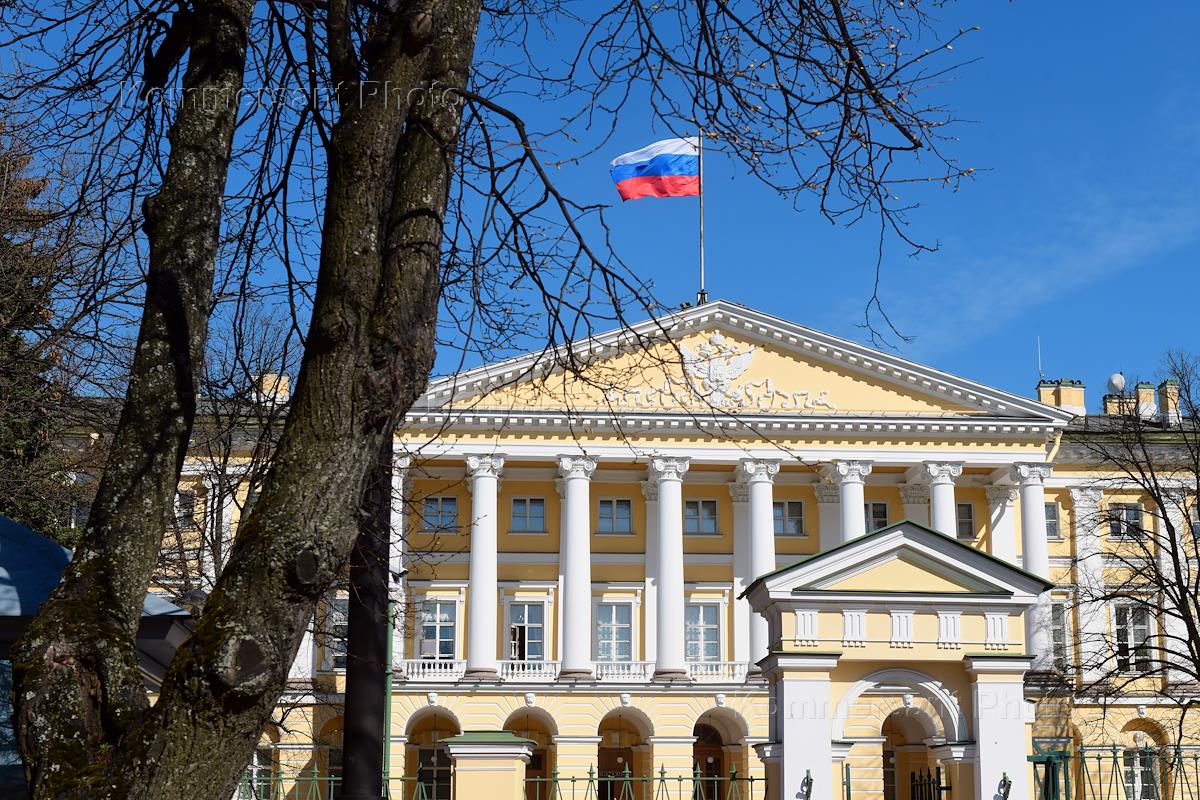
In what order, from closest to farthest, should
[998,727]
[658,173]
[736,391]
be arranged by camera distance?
[998,727] < [658,173] < [736,391]

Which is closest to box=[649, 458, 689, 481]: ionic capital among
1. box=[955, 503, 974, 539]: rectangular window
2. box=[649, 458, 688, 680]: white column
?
box=[649, 458, 688, 680]: white column

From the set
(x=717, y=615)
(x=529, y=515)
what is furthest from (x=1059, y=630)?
(x=529, y=515)

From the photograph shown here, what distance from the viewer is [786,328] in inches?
1889

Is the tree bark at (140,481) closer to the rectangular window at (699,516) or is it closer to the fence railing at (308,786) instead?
the fence railing at (308,786)

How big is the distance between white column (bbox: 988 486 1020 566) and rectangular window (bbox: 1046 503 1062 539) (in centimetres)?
240

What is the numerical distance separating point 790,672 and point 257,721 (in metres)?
8.03

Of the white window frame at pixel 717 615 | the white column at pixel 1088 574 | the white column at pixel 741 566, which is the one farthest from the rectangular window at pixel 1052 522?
the white window frame at pixel 717 615

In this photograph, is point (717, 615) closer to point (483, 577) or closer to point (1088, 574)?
point (483, 577)

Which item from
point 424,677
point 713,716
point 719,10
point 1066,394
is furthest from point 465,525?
point 719,10

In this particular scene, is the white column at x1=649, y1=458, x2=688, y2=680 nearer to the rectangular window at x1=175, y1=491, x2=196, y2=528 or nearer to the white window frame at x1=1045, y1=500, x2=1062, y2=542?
the white window frame at x1=1045, y1=500, x2=1062, y2=542

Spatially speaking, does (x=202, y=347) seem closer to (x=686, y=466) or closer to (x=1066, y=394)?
(x=686, y=466)

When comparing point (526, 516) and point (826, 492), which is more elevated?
point (826, 492)

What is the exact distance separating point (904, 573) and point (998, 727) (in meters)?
1.38

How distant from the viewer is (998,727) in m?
12.0
